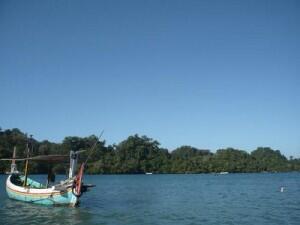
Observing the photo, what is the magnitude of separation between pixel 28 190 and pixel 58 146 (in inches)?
5929

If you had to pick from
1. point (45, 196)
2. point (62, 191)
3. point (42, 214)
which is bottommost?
point (42, 214)

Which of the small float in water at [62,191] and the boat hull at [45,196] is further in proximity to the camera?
the boat hull at [45,196]

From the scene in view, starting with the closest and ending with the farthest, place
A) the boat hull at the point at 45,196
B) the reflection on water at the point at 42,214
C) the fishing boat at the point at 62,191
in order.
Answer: the reflection on water at the point at 42,214 < the fishing boat at the point at 62,191 < the boat hull at the point at 45,196

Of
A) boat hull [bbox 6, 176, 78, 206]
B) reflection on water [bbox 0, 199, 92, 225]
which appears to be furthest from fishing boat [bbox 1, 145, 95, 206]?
reflection on water [bbox 0, 199, 92, 225]

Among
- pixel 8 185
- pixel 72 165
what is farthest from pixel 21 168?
pixel 72 165

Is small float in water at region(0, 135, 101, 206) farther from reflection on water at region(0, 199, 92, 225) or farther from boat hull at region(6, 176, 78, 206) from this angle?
reflection on water at region(0, 199, 92, 225)

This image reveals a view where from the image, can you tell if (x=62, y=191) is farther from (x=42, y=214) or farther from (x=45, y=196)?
(x=42, y=214)

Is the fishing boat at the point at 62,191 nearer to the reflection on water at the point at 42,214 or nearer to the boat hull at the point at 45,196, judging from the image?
the boat hull at the point at 45,196

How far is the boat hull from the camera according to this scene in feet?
146

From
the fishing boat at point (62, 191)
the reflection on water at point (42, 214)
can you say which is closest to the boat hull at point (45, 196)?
the fishing boat at point (62, 191)

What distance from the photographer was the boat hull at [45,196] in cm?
4450

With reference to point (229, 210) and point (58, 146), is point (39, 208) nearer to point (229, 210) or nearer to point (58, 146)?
point (229, 210)

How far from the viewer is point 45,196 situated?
4600 centimetres

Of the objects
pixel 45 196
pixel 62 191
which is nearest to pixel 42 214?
pixel 62 191
